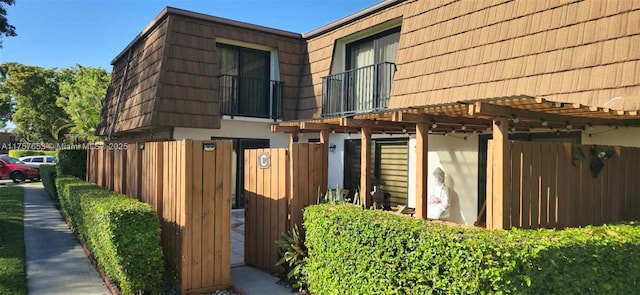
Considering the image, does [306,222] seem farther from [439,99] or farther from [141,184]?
Result: [439,99]

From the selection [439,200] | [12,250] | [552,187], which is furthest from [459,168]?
[12,250]

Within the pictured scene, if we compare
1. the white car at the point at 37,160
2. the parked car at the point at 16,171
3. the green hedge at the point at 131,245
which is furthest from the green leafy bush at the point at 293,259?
the white car at the point at 37,160

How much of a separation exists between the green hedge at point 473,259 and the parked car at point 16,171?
24482 millimetres

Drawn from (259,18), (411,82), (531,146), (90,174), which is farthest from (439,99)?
(90,174)

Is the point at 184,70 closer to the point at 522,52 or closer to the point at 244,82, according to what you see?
the point at 244,82

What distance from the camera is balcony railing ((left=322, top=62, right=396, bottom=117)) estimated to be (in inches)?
384

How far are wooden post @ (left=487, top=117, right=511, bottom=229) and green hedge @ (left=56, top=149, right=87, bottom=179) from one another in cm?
1358

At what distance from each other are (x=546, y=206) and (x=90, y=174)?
11377 mm

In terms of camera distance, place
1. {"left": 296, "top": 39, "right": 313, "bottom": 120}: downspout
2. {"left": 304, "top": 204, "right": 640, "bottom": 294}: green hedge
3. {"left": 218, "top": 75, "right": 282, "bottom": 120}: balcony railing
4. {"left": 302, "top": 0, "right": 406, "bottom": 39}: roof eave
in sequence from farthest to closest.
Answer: {"left": 296, "top": 39, "right": 313, "bottom": 120}: downspout → {"left": 218, "top": 75, "right": 282, "bottom": 120}: balcony railing → {"left": 302, "top": 0, "right": 406, "bottom": 39}: roof eave → {"left": 304, "top": 204, "right": 640, "bottom": 294}: green hedge

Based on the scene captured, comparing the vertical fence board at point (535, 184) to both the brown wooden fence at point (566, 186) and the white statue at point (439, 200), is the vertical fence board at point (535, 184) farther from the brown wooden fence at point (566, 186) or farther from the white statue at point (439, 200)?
the white statue at point (439, 200)

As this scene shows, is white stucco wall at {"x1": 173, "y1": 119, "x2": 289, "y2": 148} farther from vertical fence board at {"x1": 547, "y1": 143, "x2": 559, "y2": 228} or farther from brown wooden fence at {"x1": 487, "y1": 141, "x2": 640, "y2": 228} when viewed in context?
vertical fence board at {"x1": 547, "y1": 143, "x2": 559, "y2": 228}

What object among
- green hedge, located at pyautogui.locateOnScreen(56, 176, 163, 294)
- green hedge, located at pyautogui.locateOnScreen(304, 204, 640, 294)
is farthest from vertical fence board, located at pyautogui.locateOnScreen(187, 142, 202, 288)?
green hedge, located at pyautogui.locateOnScreen(304, 204, 640, 294)

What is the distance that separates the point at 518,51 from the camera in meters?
6.68

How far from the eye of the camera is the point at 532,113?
448cm
